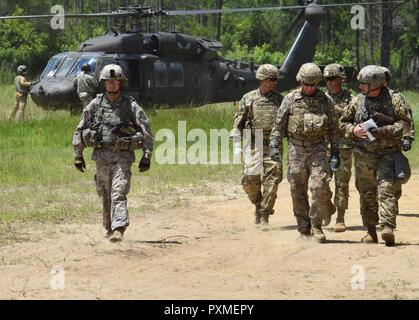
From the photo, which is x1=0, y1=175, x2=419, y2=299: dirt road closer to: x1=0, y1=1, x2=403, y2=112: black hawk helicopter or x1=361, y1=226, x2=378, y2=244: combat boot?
x1=361, y1=226, x2=378, y2=244: combat boot

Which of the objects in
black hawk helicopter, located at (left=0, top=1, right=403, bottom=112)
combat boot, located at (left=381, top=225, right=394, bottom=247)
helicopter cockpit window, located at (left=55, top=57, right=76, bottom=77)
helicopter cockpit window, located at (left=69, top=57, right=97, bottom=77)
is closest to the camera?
combat boot, located at (left=381, top=225, right=394, bottom=247)

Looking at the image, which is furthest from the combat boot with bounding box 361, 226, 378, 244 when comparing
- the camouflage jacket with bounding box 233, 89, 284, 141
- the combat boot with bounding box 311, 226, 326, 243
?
the camouflage jacket with bounding box 233, 89, 284, 141

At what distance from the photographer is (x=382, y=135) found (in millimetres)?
10469

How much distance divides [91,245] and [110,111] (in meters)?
1.37

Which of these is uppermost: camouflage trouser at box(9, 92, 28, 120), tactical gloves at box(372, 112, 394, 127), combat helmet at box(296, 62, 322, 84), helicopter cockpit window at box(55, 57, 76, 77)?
combat helmet at box(296, 62, 322, 84)

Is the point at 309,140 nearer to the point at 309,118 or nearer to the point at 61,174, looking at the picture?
the point at 309,118

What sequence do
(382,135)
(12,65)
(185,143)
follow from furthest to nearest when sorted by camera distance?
(12,65)
(185,143)
(382,135)

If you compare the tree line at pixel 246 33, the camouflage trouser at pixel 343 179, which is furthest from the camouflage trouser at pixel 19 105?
the tree line at pixel 246 33

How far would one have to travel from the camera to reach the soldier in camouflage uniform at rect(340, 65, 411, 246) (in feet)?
34.4

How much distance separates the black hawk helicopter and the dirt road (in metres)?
12.4

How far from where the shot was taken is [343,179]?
1230cm

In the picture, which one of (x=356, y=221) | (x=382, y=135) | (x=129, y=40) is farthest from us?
(x=129, y=40)
